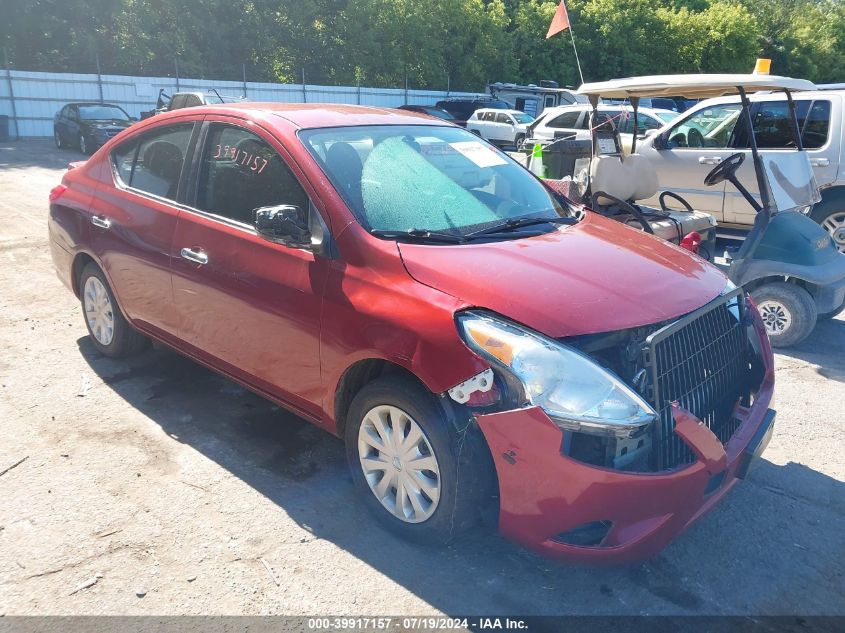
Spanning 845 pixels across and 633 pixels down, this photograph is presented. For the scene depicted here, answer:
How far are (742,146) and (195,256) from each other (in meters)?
6.91

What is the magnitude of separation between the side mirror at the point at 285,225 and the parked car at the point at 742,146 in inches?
221

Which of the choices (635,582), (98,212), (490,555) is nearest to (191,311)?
(98,212)

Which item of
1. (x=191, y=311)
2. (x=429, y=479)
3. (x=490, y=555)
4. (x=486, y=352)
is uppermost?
(x=486, y=352)

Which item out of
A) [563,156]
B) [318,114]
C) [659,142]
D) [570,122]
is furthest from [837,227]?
[570,122]

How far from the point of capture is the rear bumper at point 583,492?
2.55 meters

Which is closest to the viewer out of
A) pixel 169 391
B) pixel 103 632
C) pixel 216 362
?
pixel 103 632

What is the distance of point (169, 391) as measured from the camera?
4656 mm

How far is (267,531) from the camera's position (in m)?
3.24

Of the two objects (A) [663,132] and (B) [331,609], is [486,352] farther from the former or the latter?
(A) [663,132]

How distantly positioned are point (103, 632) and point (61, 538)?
27.6 inches

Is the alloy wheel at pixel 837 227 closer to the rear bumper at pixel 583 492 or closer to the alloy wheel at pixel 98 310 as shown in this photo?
the rear bumper at pixel 583 492

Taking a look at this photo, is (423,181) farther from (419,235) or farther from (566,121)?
(566,121)

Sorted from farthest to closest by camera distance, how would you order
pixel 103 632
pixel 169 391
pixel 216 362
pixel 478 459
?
pixel 169 391 → pixel 216 362 → pixel 478 459 → pixel 103 632

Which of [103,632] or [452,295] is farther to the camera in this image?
[452,295]
